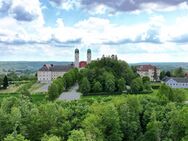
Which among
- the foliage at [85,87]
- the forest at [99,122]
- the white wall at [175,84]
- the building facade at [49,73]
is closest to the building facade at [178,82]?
the white wall at [175,84]

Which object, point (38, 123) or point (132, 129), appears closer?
point (38, 123)

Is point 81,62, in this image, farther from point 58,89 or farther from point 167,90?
point 167,90

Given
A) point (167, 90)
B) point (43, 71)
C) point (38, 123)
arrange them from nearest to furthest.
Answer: point (38, 123) < point (167, 90) < point (43, 71)

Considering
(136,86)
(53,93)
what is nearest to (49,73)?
(136,86)

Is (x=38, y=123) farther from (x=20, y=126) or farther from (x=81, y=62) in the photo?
(x=81, y=62)

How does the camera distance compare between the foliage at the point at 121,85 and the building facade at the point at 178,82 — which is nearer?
the foliage at the point at 121,85

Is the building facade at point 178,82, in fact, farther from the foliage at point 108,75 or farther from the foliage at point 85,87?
the foliage at point 85,87

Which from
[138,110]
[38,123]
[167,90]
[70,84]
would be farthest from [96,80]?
[38,123]

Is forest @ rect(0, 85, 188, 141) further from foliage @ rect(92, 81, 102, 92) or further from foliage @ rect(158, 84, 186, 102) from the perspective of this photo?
foliage @ rect(92, 81, 102, 92)

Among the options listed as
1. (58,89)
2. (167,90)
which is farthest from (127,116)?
(58,89)

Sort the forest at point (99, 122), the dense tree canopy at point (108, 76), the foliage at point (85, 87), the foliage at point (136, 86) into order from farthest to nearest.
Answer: the dense tree canopy at point (108, 76)
the foliage at point (136, 86)
the foliage at point (85, 87)
the forest at point (99, 122)

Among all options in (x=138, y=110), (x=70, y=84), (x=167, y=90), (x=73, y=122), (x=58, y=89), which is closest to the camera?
(x=73, y=122)
